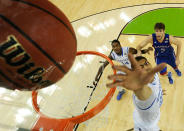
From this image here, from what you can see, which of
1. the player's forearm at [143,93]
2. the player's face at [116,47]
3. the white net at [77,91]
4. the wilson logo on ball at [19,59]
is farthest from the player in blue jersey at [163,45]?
the wilson logo on ball at [19,59]

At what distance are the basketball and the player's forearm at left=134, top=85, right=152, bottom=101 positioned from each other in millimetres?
413

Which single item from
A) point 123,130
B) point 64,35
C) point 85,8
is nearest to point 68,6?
point 85,8

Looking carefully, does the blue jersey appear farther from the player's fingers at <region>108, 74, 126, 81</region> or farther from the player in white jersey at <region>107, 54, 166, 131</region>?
the player's fingers at <region>108, 74, 126, 81</region>

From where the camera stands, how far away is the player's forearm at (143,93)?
1.22 metres

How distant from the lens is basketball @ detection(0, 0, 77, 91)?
3.22 ft

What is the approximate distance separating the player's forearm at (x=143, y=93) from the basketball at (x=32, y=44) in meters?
0.41

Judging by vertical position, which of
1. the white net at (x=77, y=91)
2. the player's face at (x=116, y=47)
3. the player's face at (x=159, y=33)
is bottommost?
the white net at (x=77, y=91)

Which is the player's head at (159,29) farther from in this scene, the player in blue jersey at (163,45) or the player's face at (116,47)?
the player's face at (116,47)

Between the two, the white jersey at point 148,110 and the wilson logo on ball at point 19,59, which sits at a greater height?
the white jersey at point 148,110

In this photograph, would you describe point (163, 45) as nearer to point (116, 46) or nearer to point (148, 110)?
point (116, 46)

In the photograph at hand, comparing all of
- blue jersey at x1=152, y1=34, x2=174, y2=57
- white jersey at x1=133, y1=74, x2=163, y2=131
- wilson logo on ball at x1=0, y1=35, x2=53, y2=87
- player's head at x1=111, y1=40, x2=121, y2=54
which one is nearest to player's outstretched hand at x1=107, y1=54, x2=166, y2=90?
white jersey at x1=133, y1=74, x2=163, y2=131

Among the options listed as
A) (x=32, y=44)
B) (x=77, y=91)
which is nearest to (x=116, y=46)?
(x=77, y=91)

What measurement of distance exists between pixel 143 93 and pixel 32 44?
0.65m

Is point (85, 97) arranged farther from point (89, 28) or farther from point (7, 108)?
point (89, 28)
